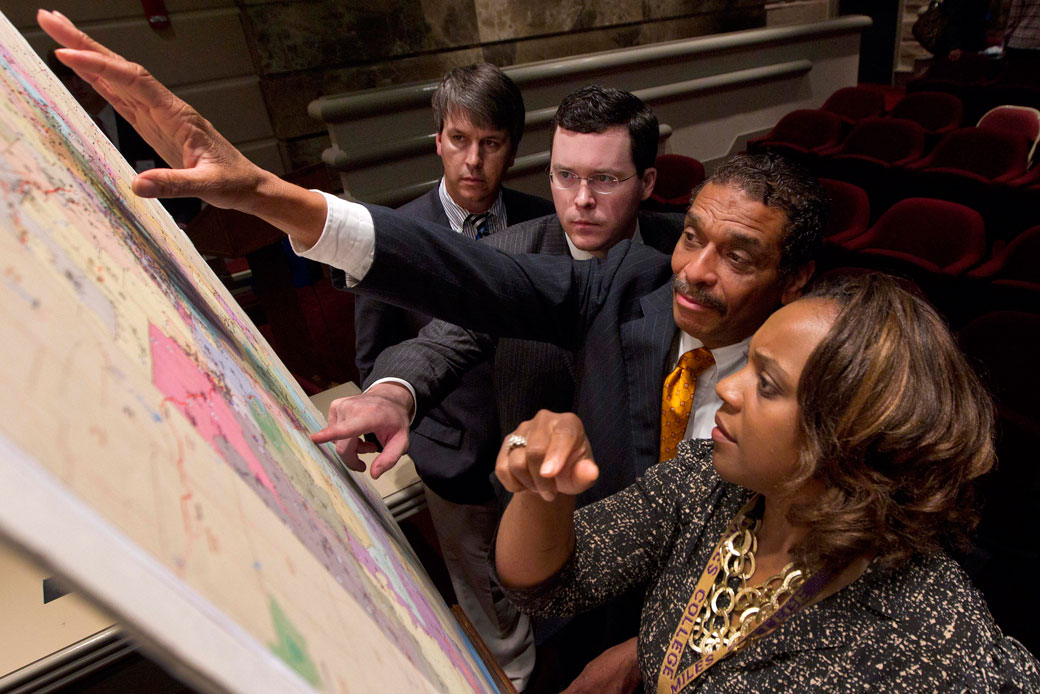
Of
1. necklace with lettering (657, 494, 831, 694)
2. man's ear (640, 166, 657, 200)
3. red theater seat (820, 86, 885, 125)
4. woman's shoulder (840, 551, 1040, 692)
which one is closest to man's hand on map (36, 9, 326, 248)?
necklace with lettering (657, 494, 831, 694)

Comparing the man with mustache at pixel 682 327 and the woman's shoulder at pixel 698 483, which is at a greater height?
the man with mustache at pixel 682 327

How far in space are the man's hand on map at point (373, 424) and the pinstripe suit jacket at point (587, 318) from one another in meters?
0.10

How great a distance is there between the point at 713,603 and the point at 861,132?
14.3ft

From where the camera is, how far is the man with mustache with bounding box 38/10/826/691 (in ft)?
3.12

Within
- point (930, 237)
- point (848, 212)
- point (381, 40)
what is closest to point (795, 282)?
point (930, 237)

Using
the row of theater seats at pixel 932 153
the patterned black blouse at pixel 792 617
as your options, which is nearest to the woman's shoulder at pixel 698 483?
the patterned black blouse at pixel 792 617

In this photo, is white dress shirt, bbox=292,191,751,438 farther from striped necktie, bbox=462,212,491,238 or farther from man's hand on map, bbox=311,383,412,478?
striped necktie, bbox=462,212,491,238

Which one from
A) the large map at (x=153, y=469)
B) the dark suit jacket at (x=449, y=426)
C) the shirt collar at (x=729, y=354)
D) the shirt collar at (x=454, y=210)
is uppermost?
the large map at (x=153, y=469)

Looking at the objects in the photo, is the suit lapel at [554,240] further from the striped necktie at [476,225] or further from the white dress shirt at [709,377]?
the white dress shirt at [709,377]

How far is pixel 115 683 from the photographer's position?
4.48 feet

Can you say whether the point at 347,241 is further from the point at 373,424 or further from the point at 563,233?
the point at 563,233

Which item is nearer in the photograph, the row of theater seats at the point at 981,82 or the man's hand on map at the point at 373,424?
the man's hand on map at the point at 373,424

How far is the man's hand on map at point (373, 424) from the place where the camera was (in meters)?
0.84

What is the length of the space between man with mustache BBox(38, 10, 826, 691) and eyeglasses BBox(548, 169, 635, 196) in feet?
0.81
